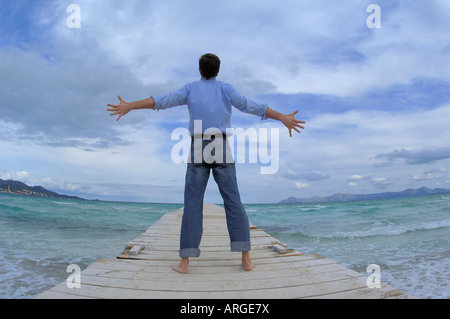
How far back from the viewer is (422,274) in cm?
487

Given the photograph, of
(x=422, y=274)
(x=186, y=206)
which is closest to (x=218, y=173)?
(x=186, y=206)

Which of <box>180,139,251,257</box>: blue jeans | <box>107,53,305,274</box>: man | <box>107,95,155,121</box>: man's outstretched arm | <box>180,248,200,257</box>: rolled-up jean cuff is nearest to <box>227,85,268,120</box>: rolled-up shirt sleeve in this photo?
<box>107,53,305,274</box>: man

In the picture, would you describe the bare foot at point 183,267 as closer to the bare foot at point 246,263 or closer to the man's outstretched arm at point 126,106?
the bare foot at point 246,263

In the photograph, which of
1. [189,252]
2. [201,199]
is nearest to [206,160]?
[201,199]

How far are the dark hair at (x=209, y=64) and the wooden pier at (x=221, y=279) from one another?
6.29 ft

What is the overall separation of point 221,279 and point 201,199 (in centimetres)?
73

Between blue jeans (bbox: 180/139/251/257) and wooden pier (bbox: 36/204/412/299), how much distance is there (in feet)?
0.88

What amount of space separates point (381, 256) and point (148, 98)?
669cm

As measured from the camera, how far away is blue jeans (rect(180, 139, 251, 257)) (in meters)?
2.49

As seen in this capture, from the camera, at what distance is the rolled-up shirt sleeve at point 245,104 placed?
2.58 meters

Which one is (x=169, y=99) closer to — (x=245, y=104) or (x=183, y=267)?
(x=245, y=104)

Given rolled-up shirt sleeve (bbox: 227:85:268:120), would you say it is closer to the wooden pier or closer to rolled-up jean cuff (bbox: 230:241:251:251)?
rolled-up jean cuff (bbox: 230:241:251:251)

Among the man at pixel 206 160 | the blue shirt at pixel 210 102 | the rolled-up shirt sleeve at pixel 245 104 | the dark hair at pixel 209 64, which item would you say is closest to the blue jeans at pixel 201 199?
the man at pixel 206 160
